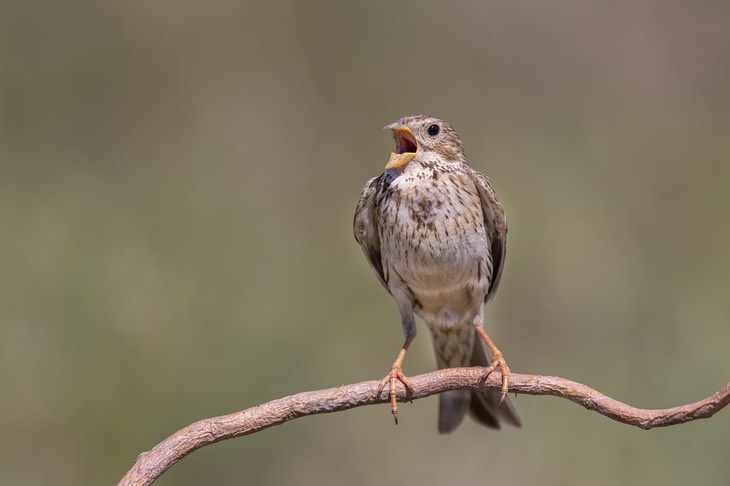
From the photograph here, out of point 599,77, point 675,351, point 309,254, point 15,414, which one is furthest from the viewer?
point 599,77

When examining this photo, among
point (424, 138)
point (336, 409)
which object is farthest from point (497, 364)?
point (424, 138)

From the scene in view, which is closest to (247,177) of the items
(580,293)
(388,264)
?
(580,293)

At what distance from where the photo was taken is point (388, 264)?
4574 mm

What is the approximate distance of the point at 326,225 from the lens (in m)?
7.22

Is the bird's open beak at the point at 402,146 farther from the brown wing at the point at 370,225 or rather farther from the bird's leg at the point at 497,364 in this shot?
the bird's leg at the point at 497,364

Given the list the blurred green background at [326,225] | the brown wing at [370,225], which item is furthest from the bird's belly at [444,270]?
the blurred green background at [326,225]

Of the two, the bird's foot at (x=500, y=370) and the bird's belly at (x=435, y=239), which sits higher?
the bird's belly at (x=435, y=239)

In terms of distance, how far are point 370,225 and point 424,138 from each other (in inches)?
19.1

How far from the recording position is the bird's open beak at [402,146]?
4387mm

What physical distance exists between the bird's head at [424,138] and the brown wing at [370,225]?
0.61 feet

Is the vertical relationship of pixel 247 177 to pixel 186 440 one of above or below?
above

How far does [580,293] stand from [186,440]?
3902 mm

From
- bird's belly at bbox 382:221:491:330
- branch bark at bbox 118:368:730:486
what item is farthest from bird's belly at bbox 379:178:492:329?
branch bark at bbox 118:368:730:486

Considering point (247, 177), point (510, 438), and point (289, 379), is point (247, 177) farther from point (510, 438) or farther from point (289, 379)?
point (510, 438)
